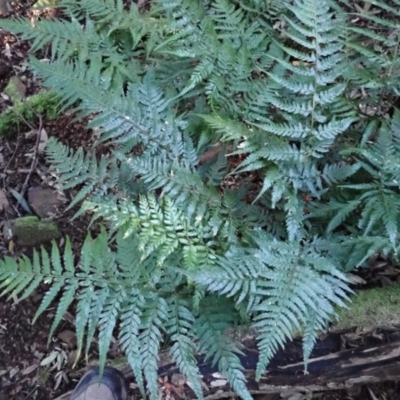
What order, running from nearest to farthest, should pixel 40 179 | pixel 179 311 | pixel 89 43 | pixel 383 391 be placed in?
pixel 179 311 < pixel 383 391 < pixel 89 43 < pixel 40 179

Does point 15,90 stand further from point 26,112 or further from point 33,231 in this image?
point 33,231

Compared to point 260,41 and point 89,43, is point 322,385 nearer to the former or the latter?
point 260,41

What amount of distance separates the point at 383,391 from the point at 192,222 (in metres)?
1.40

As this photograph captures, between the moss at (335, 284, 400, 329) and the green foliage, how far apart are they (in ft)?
0.26

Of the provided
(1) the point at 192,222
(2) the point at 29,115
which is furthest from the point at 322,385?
(2) the point at 29,115

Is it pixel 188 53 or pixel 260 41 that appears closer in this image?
pixel 188 53

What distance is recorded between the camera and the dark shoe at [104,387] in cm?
275

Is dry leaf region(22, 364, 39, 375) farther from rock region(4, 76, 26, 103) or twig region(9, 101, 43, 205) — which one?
rock region(4, 76, 26, 103)

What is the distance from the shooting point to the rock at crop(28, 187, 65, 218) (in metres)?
3.50

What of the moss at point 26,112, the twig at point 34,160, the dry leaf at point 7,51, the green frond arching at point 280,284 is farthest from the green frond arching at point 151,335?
the dry leaf at point 7,51

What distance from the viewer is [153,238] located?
221cm

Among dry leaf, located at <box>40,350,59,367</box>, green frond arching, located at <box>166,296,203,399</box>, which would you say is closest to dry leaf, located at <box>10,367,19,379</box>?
dry leaf, located at <box>40,350,59,367</box>

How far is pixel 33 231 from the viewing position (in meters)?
3.40

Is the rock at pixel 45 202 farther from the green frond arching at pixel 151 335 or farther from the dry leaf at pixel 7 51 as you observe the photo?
the green frond arching at pixel 151 335
